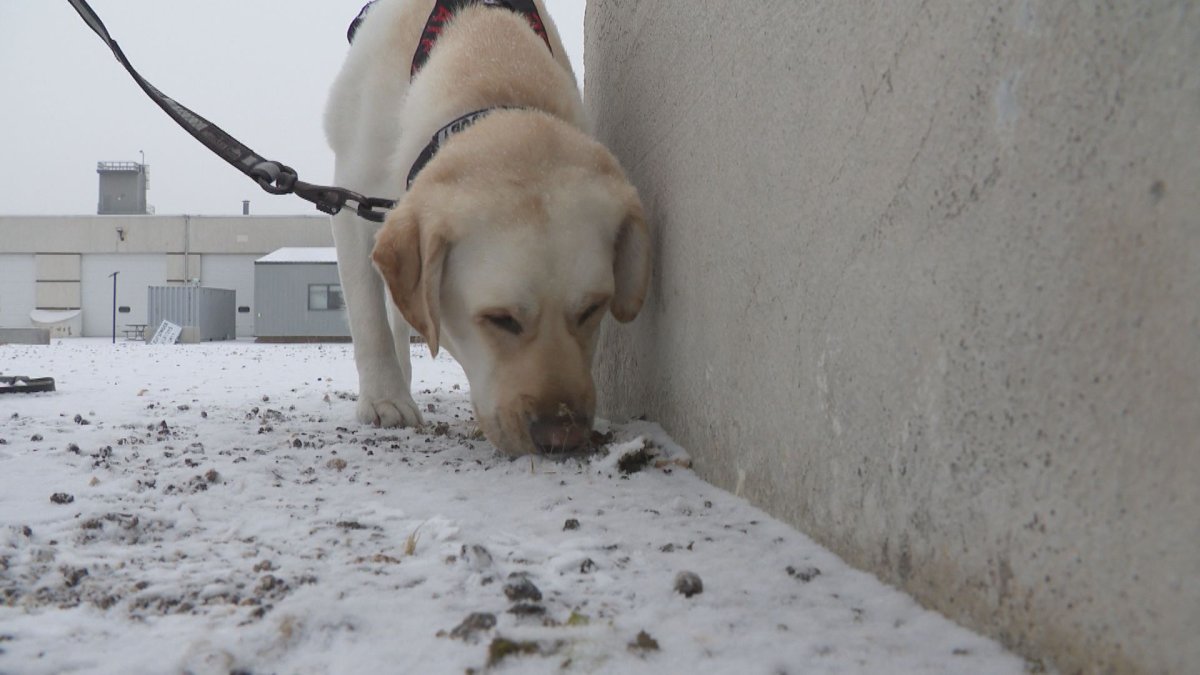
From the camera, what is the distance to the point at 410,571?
1.32 metres

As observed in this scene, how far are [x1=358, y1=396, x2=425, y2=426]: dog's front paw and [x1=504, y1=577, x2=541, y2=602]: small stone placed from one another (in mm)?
1871

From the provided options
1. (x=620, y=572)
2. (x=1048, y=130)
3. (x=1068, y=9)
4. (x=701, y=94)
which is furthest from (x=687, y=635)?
(x=701, y=94)

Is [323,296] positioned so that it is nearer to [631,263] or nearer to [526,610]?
[631,263]

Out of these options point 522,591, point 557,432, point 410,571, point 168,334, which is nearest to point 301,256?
point 168,334

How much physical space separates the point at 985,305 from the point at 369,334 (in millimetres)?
2518

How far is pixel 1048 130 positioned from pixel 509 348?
1.53m

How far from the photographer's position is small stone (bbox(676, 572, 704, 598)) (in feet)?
4.01

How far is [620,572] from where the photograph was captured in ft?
4.37

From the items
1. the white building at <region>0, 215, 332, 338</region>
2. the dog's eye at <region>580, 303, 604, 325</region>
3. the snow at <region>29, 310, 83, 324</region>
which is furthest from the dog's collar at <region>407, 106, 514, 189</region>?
the snow at <region>29, 310, 83, 324</region>

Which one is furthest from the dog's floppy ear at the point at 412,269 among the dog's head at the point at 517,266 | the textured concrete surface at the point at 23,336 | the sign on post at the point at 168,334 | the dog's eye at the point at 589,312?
the sign on post at the point at 168,334

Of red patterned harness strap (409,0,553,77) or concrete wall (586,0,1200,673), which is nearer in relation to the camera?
concrete wall (586,0,1200,673)

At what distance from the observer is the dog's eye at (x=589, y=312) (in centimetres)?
227

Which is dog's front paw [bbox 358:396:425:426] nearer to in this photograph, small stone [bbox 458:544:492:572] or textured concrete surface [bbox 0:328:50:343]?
small stone [bbox 458:544:492:572]

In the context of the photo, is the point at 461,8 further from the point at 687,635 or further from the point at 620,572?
the point at 687,635
